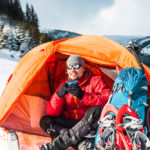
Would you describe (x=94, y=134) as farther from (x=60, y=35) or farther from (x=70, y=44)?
(x=60, y=35)

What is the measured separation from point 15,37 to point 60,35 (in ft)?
174

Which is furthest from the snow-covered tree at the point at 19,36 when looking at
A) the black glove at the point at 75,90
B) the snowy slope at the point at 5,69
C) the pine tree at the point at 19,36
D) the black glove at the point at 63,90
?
the black glove at the point at 75,90

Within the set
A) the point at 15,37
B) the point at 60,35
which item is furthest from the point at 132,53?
the point at 60,35

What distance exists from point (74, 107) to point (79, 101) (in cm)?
16

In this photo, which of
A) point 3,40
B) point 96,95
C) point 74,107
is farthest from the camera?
point 3,40

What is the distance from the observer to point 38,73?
299 cm

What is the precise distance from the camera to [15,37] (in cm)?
3484

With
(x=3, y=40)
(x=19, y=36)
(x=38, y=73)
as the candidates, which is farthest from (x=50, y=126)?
(x=19, y=36)

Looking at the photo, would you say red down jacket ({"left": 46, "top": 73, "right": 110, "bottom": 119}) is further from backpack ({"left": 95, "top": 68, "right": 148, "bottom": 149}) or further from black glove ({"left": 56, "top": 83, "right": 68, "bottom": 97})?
backpack ({"left": 95, "top": 68, "right": 148, "bottom": 149})

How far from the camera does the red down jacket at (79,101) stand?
243 cm

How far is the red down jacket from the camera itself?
7.97 feet

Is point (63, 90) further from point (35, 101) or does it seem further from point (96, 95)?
point (35, 101)

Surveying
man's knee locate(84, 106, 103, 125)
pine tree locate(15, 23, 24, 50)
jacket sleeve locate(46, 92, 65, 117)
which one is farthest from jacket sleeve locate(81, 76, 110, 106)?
pine tree locate(15, 23, 24, 50)

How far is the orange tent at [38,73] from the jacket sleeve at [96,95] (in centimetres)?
32
